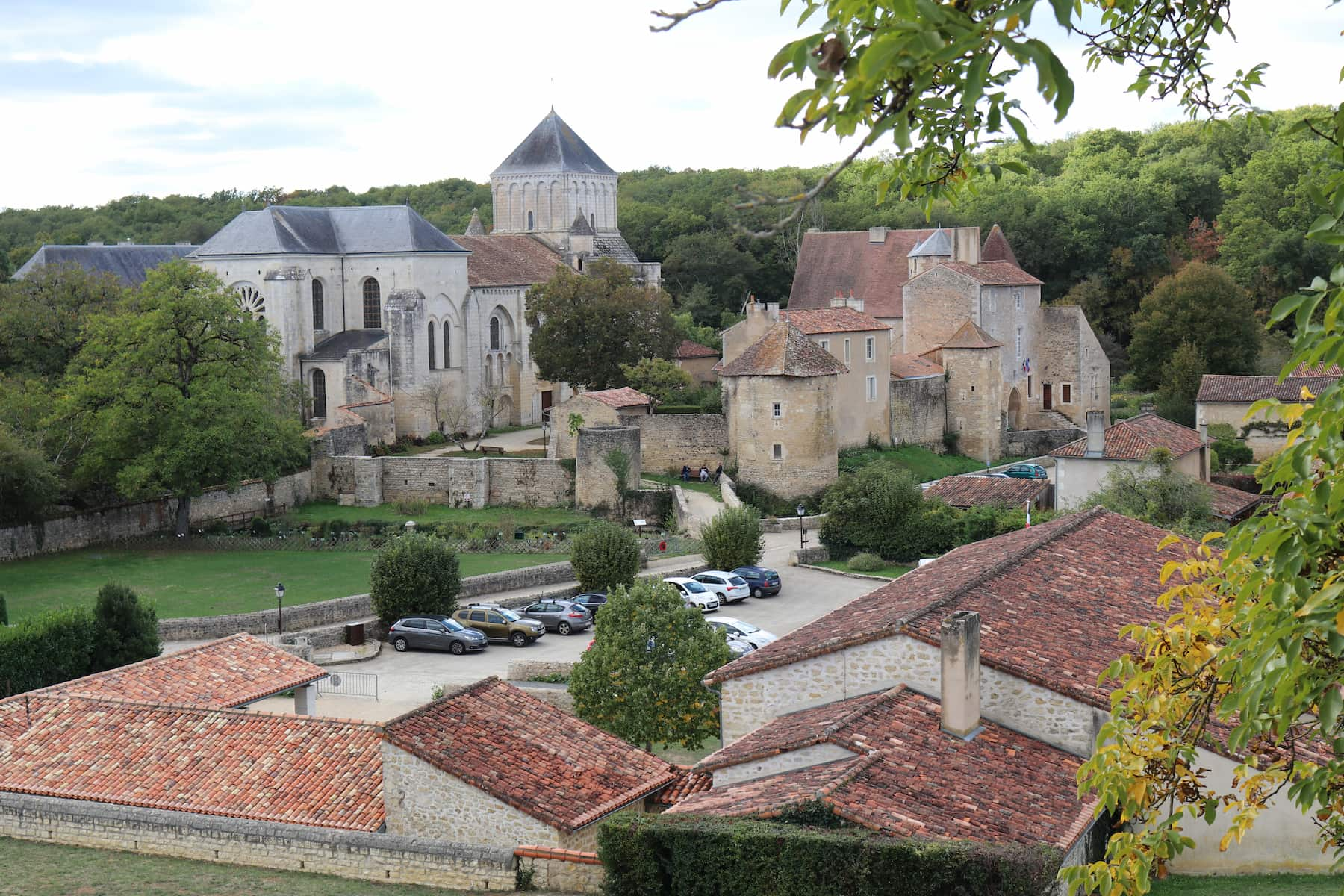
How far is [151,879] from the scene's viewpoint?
14188mm

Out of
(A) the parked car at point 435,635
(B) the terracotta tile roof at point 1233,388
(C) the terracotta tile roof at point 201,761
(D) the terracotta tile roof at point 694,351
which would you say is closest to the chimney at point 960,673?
(C) the terracotta tile roof at point 201,761

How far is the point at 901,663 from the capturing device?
1623 centimetres

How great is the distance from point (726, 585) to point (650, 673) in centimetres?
1341

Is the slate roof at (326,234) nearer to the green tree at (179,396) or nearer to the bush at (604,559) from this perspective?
the green tree at (179,396)

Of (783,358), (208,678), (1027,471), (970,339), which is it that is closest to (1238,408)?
(1027,471)

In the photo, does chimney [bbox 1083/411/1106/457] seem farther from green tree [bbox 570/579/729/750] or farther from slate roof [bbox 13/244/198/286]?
slate roof [bbox 13/244/198/286]

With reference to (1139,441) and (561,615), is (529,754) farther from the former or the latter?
(1139,441)

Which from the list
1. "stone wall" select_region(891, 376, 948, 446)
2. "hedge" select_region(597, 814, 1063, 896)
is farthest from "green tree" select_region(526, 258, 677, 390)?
"hedge" select_region(597, 814, 1063, 896)

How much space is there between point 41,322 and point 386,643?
22.6 m

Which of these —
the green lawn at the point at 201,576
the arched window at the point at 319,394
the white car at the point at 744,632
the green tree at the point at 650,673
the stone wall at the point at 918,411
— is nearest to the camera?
the green tree at the point at 650,673

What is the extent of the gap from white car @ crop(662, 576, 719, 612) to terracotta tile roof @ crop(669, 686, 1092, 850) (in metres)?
16.1

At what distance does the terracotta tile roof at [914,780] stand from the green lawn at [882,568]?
20.7m

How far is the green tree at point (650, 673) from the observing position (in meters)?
20.5

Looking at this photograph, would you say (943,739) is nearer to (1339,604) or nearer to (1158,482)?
(1339,604)
